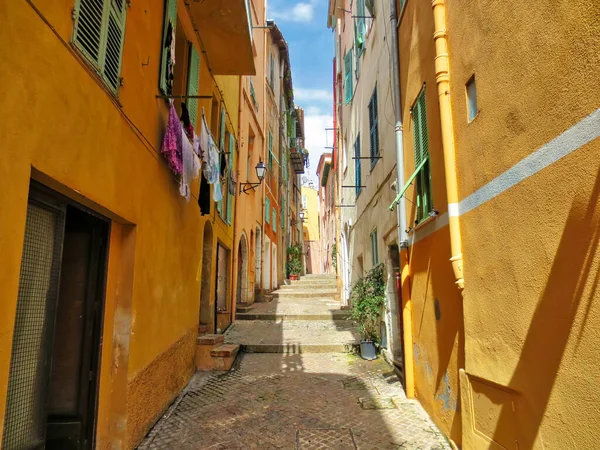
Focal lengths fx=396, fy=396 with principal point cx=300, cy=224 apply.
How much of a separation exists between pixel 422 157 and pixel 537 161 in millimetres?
2586

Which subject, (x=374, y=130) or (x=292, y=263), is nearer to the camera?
(x=374, y=130)

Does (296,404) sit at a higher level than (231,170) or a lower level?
lower

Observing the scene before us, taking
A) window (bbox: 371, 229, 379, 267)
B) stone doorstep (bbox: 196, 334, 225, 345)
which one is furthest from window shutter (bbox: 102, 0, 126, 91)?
window (bbox: 371, 229, 379, 267)

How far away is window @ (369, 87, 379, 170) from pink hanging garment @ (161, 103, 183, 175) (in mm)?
4112

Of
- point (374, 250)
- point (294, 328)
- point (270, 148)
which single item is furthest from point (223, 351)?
point (270, 148)

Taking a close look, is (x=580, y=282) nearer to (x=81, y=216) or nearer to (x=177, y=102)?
(x=81, y=216)

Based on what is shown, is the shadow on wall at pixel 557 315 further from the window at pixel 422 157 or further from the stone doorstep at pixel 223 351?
the stone doorstep at pixel 223 351

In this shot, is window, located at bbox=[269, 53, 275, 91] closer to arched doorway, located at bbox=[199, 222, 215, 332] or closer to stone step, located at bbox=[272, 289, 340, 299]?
stone step, located at bbox=[272, 289, 340, 299]

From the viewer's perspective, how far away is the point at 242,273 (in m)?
13.3

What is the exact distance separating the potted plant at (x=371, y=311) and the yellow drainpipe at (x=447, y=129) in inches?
159

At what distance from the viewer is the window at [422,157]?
5.00 metres

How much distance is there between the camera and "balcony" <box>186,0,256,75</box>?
20.6ft

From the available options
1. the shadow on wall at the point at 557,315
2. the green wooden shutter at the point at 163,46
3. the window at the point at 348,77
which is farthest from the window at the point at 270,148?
the shadow on wall at the point at 557,315

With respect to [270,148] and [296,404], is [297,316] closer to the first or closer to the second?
[296,404]
